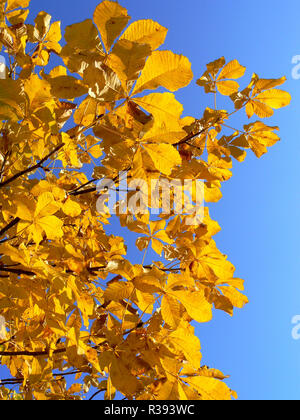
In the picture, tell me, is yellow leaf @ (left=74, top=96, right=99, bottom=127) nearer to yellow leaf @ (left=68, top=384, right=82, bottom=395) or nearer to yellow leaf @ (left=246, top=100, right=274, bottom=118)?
yellow leaf @ (left=246, top=100, right=274, bottom=118)

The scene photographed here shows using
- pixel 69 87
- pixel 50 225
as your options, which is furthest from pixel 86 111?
pixel 50 225

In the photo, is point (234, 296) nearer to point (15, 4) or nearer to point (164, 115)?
point (164, 115)

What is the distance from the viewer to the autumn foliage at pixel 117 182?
616mm

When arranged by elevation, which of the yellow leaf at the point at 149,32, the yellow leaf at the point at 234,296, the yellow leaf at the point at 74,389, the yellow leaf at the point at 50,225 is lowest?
the yellow leaf at the point at 74,389

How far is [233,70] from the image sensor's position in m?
1.18

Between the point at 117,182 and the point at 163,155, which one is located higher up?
the point at 117,182

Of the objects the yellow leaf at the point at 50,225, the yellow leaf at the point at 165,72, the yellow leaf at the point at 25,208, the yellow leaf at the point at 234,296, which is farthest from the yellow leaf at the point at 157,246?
the yellow leaf at the point at 165,72

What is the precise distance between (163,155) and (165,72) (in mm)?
172

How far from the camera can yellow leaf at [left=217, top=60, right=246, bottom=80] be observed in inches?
46.1

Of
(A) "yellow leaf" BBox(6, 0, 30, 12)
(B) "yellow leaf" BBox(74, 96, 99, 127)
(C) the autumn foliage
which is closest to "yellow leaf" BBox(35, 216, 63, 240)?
(C) the autumn foliage

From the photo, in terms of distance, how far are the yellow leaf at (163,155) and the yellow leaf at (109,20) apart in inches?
8.8

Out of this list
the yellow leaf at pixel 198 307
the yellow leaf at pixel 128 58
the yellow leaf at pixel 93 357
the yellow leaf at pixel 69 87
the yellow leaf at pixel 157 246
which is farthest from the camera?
the yellow leaf at pixel 157 246

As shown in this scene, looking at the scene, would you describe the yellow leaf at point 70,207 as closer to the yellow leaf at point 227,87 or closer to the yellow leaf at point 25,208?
the yellow leaf at point 25,208
